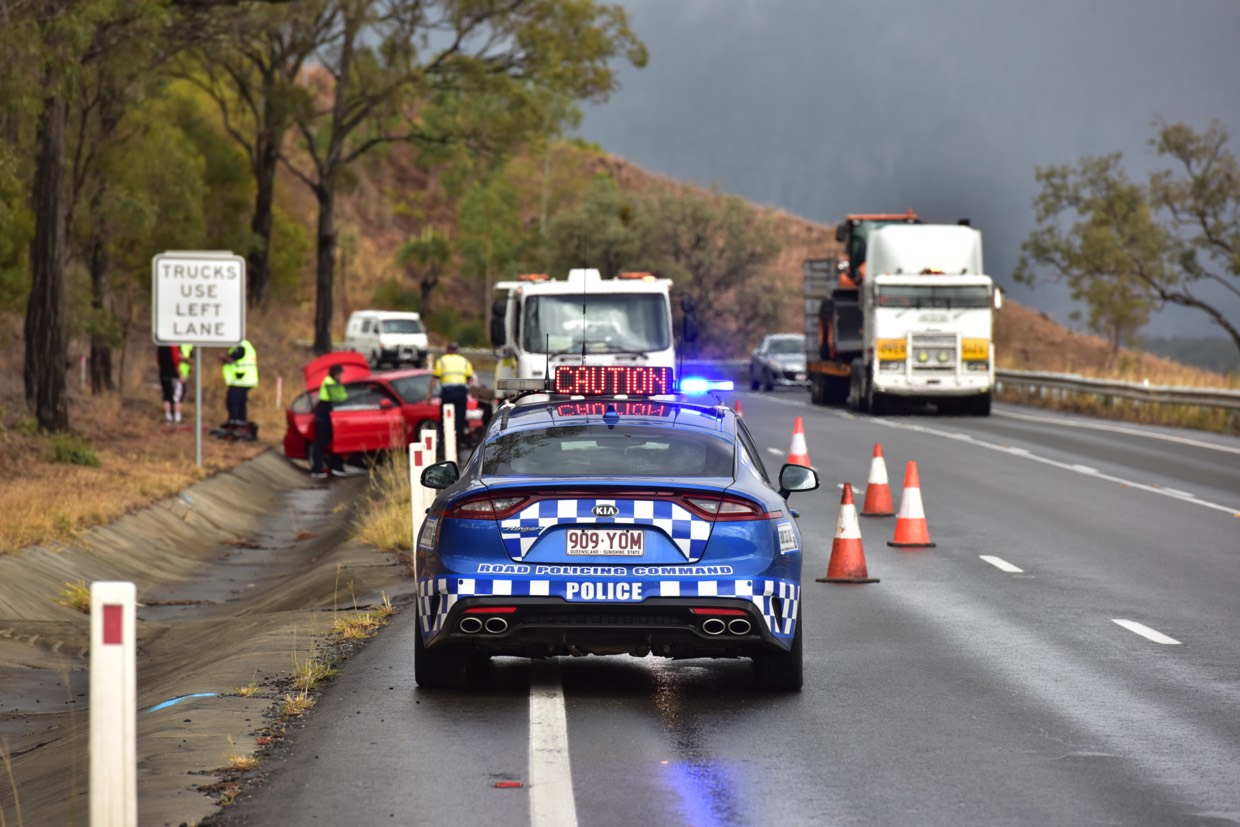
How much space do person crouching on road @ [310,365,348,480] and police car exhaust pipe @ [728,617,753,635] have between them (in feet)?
63.5

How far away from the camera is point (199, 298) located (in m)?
27.2

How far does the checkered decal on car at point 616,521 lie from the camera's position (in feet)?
30.1

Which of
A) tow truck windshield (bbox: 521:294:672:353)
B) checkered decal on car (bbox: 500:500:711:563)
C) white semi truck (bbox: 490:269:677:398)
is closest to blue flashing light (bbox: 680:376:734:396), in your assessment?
checkered decal on car (bbox: 500:500:711:563)

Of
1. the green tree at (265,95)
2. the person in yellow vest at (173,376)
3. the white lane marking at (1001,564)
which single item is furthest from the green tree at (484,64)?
the white lane marking at (1001,564)

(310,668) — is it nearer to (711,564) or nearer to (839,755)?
(711,564)

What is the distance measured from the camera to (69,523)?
18.4 meters

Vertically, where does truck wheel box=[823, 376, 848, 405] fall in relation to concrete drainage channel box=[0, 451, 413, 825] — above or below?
above

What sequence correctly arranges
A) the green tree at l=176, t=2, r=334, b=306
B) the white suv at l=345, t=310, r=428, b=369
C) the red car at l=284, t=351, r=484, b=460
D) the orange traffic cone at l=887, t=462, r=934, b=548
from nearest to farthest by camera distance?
the orange traffic cone at l=887, t=462, r=934, b=548, the red car at l=284, t=351, r=484, b=460, the green tree at l=176, t=2, r=334, b=306, the white suv at l=345, t=310, r=428, b=369

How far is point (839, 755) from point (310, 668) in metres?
3.02

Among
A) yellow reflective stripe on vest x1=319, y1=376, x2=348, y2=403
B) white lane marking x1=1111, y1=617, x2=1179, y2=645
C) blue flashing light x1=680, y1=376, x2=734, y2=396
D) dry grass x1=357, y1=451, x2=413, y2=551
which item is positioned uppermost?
blue flashing light x1=680, y1=376, x2=734, y2=396

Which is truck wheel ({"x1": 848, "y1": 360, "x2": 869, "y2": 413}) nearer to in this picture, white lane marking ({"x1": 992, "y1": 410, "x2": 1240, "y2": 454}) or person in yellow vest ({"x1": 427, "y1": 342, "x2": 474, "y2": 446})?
white lane marking ({"x1": 992, "y1": 410, "x2": 1240, "y2": 454})

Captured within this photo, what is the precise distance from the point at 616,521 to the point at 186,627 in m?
6.94

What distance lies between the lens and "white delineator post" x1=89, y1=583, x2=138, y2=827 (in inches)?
226

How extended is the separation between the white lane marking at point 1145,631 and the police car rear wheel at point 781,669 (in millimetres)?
2952
